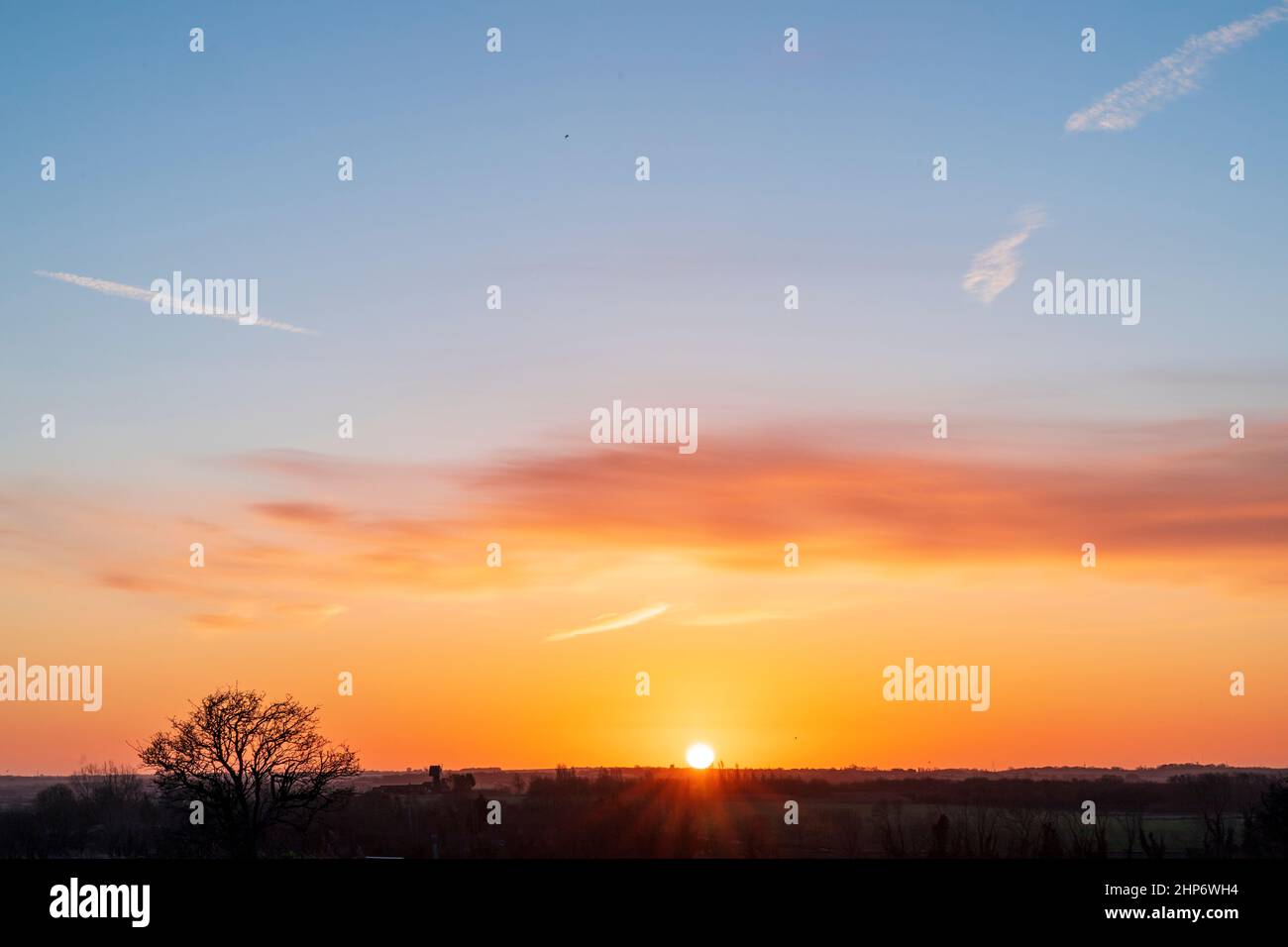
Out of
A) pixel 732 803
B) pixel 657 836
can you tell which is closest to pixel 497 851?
pixel 657 836

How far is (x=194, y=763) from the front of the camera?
71938 millimetres

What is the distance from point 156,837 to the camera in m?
80.1

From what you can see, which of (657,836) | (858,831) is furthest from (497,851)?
(858,831)
